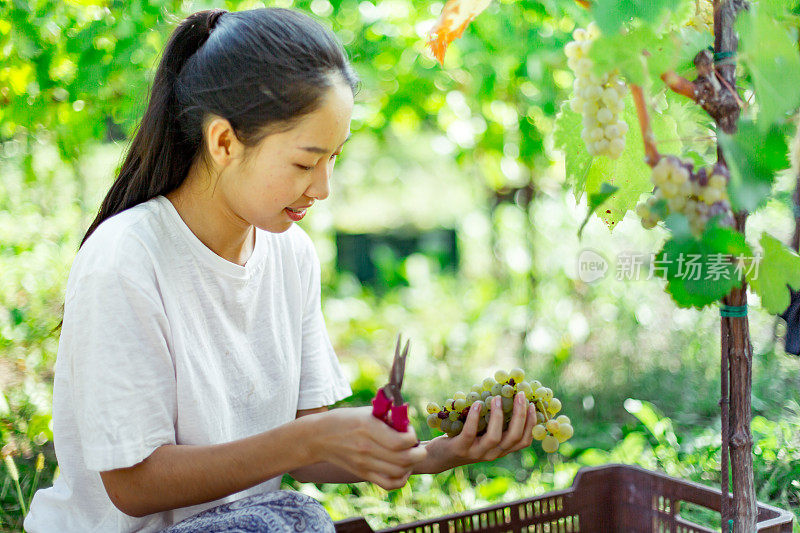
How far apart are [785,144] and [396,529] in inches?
41.9

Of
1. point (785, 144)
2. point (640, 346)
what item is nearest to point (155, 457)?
point (785, 144)

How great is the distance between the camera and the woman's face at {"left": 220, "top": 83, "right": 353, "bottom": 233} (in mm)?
1289

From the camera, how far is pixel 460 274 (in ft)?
16.8

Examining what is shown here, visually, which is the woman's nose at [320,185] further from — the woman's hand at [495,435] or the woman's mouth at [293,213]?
the woman's hand at [495,435]

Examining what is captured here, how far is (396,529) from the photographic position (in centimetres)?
155

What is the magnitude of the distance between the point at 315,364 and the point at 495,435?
597mm

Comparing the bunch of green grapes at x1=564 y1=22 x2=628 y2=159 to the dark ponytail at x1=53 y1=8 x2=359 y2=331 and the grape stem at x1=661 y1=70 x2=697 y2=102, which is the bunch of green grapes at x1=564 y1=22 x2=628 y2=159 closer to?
the grape stem at x1=661 y1=70 x2=697 y2=102

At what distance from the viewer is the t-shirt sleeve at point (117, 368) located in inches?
46.9

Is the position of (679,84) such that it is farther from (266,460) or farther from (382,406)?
(266,460)

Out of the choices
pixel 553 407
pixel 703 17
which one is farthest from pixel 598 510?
pixel 703 17

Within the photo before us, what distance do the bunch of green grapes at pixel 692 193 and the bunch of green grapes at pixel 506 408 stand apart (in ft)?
1.50

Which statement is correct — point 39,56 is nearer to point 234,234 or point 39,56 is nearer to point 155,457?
point 234,234

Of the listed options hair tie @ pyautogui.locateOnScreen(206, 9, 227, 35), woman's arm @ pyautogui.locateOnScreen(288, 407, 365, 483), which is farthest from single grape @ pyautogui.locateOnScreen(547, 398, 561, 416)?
hair tie @ pyautogui.locateOnScreen(206, 9, 227, 35)

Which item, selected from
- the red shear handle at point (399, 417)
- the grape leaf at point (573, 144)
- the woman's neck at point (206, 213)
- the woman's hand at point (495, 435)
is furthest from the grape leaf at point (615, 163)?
the woman's neck at point (206, 213)
